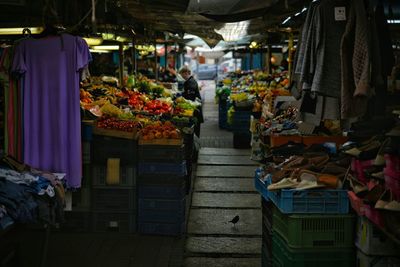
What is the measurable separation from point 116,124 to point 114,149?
0.34 metres

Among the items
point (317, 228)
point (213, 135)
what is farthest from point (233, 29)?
point (317, 228)

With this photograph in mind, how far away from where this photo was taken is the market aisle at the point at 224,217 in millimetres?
6605

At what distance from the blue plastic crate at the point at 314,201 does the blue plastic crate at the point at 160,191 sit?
2684mm

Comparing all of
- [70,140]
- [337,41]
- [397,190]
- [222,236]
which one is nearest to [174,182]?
[222,236]

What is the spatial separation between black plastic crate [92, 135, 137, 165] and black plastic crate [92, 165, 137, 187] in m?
0.07

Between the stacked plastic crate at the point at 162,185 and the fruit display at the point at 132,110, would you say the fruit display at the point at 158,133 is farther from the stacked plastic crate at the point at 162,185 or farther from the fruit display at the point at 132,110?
the stacked plastic crate at the point at 162,185

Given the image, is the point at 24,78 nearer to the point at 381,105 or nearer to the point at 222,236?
the point at 222,236

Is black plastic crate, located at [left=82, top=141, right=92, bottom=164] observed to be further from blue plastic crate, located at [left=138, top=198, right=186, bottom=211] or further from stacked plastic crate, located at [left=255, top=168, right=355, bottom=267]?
stacked plastic crate, located at [left=255, top=168, right=355, bottom=267]

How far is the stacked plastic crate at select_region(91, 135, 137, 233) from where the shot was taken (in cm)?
727

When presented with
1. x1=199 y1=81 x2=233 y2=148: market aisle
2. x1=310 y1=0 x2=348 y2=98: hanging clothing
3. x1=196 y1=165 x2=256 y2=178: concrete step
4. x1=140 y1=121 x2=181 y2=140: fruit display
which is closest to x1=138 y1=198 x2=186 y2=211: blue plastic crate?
x1=140 y1=121 x2=181 y2=140: fruit display

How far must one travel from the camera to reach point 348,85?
454 cm

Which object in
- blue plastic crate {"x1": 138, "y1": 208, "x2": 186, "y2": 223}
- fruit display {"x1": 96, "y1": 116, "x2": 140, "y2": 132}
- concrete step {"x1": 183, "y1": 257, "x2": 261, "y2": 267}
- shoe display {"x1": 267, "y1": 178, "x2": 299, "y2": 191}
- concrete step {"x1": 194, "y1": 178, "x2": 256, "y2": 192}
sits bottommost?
concrete step {"x1": 183, "y1": 257, "x2": 261, "y2": 267}

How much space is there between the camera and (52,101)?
6367 millimetres

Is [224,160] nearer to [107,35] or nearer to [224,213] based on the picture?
[224,213]
